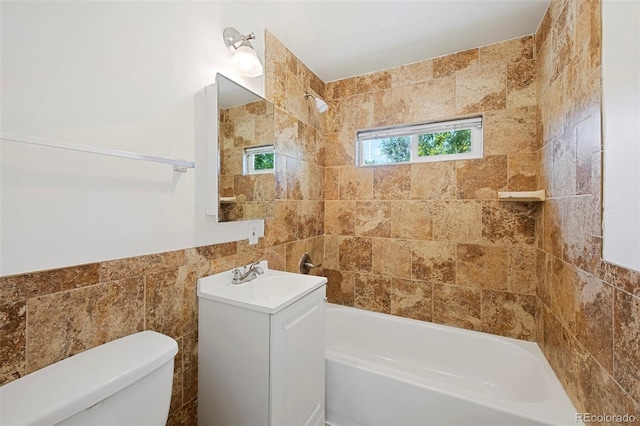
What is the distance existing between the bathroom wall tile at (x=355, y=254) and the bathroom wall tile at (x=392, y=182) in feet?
1.41

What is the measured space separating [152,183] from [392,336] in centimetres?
201

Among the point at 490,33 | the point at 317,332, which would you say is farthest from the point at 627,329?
the point at 490,33

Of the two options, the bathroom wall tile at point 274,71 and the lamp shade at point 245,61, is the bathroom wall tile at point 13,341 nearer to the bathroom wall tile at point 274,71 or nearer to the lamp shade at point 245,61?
the lamp shade at point 245,61

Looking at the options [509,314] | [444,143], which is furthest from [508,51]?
[509,314]

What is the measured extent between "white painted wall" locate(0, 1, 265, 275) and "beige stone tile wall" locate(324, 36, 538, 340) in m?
1.34

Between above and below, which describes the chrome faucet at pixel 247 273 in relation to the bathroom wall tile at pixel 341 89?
below

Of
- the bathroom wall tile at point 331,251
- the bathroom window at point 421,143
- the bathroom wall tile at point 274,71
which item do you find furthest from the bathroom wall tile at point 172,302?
the bathroom window at point 421,143

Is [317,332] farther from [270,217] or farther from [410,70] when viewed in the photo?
[410,70]

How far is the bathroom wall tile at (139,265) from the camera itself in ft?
3.05

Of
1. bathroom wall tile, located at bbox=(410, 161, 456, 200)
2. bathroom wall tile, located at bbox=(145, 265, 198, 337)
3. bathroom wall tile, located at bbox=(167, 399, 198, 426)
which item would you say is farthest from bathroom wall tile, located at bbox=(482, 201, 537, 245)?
bathroom wall tile, located at bbox=(167, 399, 198, 426)

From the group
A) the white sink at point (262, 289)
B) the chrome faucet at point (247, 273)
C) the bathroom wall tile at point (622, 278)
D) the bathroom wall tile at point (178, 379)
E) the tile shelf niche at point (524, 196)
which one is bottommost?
the bathroom wall tile at point (178, 379)

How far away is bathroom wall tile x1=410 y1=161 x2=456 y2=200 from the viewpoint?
1.96 metres

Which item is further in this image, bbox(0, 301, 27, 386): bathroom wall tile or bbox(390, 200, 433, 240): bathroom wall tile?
bbox(390, 200, 433, 240): bathroom wall tile

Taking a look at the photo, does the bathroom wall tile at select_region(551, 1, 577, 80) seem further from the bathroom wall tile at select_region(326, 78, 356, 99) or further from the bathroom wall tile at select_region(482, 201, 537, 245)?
the bathroom wall tile at select_region(326, 78, 356, 99)
